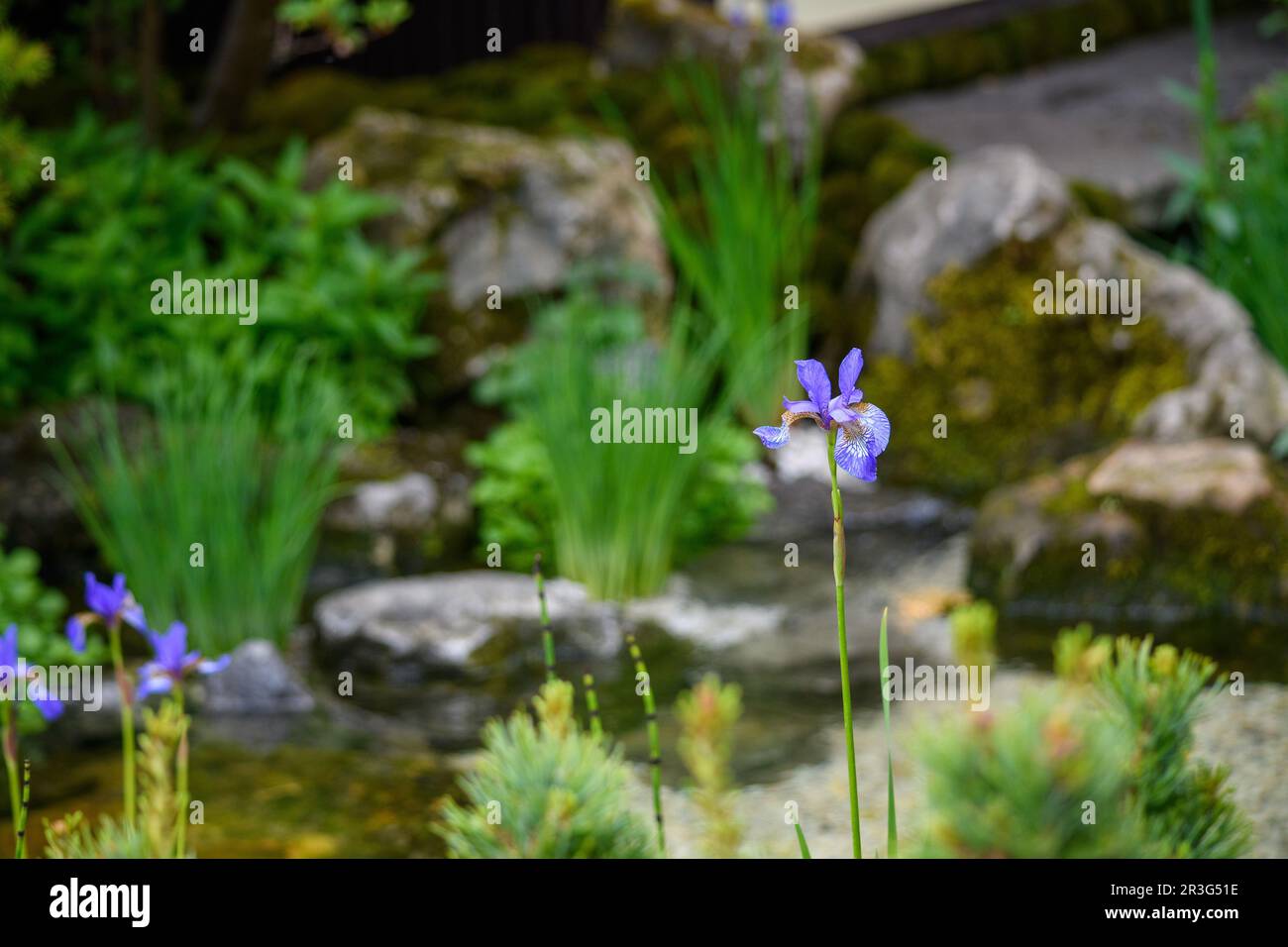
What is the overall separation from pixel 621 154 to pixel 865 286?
4.29 ft

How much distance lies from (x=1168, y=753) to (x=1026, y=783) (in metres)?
0.62

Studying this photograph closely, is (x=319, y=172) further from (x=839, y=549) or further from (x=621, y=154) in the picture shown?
(x=839, y=549)

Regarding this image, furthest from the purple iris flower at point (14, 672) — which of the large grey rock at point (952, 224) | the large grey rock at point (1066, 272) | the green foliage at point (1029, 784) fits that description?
the large grey rock at point (952, 224)

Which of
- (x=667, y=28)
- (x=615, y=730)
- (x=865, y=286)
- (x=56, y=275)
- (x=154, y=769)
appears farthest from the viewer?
(x=667, y=28)

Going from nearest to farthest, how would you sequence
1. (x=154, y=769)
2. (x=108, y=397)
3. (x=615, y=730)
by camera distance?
(x=154, y=769), (x=615, y=730), (x=108, y=397)

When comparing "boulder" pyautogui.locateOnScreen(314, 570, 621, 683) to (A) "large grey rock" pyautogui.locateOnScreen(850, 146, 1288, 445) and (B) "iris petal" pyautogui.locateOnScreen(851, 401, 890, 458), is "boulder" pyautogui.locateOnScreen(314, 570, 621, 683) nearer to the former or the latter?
(A) "large grey rock" pyautogui.locateOnScreen(850, 146, 1288, 445)

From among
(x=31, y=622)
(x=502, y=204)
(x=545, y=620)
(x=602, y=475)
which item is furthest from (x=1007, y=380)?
(x=545, y=620)

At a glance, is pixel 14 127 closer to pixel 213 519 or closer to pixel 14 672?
pixel 213 519

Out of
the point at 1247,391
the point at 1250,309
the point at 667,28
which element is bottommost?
the point at 1247,391

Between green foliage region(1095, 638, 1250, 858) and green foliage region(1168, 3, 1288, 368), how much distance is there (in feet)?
13.1

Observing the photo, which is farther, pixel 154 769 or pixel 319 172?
pixel 319 172
